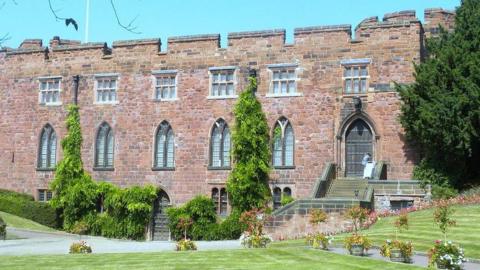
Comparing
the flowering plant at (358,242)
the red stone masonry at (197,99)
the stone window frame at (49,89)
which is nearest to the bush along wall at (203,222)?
the red stone masonry at (197,99)

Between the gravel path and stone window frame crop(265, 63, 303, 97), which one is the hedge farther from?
stone window frame crop(265, 63, 303, 97)

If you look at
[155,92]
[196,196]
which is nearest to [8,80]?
[155,92]

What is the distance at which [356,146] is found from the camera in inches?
1172

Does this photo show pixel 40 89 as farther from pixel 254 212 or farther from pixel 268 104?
pixel 254 212

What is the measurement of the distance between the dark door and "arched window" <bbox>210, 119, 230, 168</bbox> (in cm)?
539

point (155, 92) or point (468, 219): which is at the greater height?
point (155, 92)

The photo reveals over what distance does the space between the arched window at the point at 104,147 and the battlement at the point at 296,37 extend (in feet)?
12.0

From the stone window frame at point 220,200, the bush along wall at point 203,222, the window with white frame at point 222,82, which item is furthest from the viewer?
the window with white frame at point 222,82

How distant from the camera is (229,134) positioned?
31.5m

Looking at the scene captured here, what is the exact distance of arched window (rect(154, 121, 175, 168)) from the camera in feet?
106

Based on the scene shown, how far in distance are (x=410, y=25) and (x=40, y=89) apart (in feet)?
59.4

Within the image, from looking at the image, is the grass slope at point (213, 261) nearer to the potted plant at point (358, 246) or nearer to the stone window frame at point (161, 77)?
the potted plant at point (358, 246)

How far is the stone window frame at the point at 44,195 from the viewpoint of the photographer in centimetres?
3400

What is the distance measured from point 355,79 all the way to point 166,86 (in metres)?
8.84
